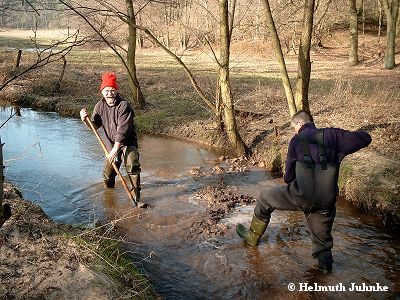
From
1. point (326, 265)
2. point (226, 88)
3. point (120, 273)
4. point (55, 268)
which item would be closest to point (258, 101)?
point (226, 88)

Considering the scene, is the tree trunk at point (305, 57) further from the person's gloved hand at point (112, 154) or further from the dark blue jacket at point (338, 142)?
the dark blue jacket at point (338, 142)

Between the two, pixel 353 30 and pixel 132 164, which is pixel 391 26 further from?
pixel 132 164

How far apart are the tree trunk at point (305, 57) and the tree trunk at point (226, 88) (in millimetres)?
1646

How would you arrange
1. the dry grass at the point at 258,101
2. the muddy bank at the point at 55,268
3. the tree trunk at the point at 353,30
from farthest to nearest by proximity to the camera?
1. the tree trunk at the point at 353,30
2. the dry grass at the point at 258,101
3. the muddy bank at the point at 55,268

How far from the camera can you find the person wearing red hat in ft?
23.0

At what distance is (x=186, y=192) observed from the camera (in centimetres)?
820

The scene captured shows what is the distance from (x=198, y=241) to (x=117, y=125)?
2.54 meters

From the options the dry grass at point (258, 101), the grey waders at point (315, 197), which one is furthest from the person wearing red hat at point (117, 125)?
the grey waders at point (315, 197)

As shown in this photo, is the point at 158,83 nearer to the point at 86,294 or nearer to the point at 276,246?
the point at 276,246

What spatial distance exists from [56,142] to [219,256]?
7.73 m

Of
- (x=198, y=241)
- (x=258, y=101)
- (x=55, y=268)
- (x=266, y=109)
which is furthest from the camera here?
(x=258, y=101)

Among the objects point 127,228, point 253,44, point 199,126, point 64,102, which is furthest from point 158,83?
point 253,44

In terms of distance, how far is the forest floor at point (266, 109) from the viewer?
7.56 meters

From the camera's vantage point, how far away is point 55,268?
4176 millimetres
